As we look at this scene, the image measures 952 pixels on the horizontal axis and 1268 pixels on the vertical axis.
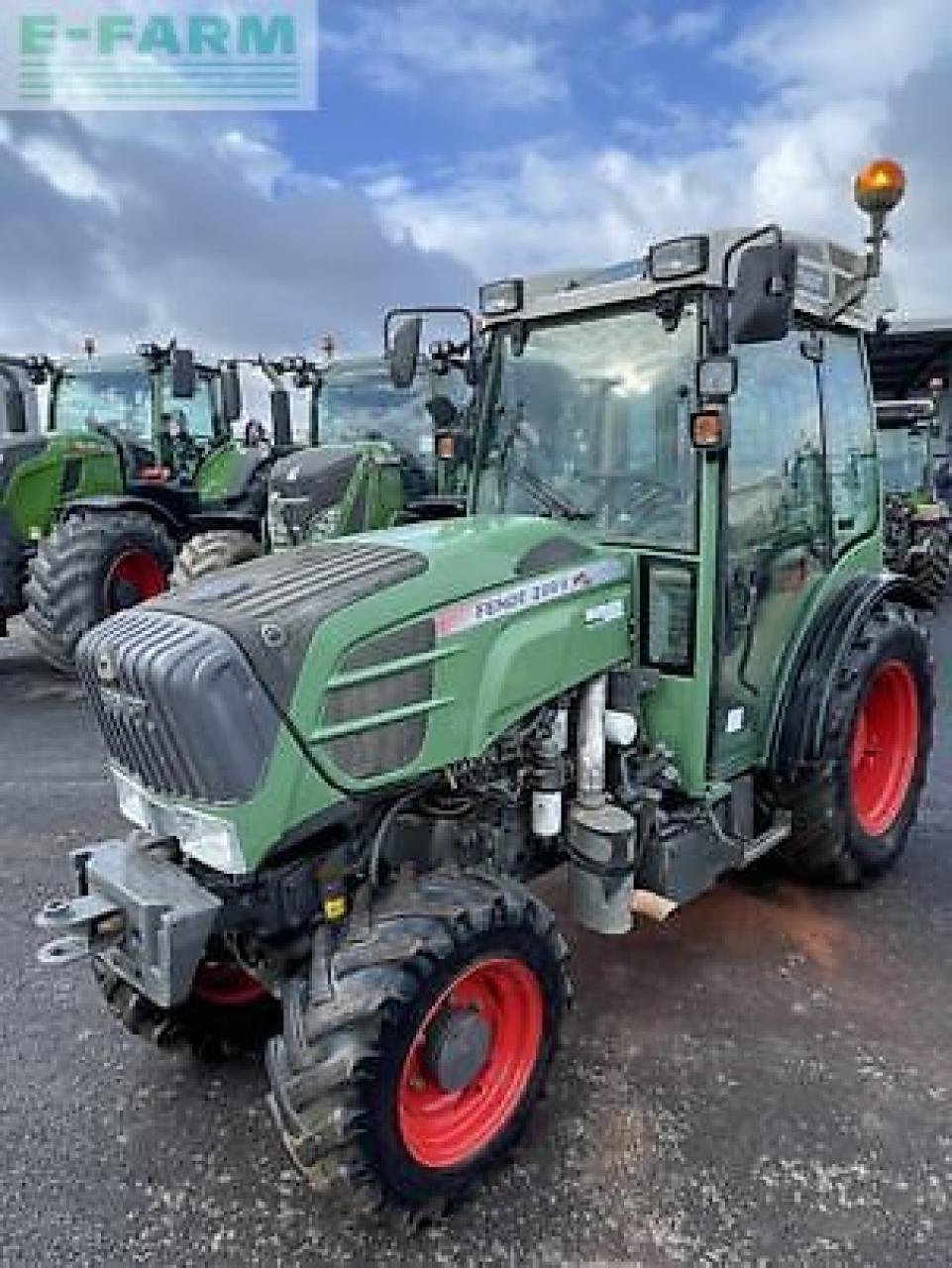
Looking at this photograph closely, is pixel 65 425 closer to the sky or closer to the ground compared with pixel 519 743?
closer to the sky

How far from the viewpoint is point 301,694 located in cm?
211

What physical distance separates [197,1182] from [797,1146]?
4.62 feet

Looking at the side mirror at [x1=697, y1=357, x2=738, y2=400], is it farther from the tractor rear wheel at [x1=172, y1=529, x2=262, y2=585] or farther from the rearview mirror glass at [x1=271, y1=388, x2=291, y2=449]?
the rearview mirror glass at [x1=271, y1=388, x2=291, y2=449]

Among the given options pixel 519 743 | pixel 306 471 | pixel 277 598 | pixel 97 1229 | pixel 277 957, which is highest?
pixel 306 471

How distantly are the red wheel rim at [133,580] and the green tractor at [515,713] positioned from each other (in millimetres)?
4270

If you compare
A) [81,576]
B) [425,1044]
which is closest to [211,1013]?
[425,1044]

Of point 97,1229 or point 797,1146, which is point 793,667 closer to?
point 797,1146

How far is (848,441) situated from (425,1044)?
257 cm

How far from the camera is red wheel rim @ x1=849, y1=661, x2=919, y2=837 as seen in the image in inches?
146

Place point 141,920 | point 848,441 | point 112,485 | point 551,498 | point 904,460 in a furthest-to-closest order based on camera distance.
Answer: point 904,460
point 112,485
point 848,441
point 551,498
point 141,920

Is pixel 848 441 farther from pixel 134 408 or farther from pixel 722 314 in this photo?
pixel 134 408

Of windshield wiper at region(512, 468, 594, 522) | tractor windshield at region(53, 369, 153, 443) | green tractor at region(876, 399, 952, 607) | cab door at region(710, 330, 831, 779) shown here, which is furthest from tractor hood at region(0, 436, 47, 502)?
green tractor at region(876, 399, 952, 607)

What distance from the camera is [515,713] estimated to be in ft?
8.26

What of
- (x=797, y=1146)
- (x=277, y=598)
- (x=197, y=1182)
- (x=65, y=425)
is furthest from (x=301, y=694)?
(x=65, y=425)
